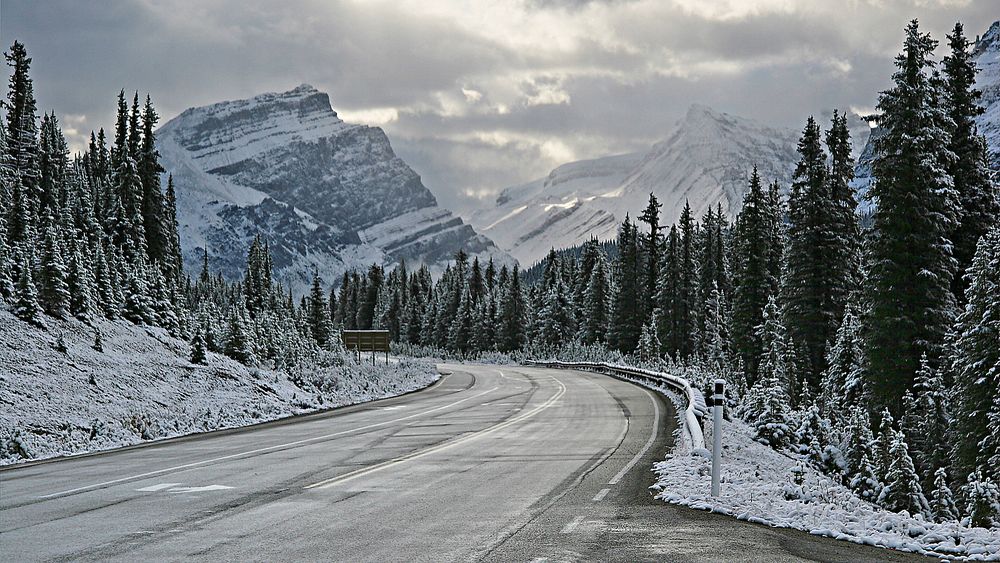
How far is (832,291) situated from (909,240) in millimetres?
12124

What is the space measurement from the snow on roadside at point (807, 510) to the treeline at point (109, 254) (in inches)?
Answer: 828

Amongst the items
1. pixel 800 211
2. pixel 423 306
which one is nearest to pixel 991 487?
pixel 800 211

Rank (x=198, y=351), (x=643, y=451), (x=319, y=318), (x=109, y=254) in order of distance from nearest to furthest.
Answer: (x=643, y=451)
(x=198, y=351)
(x=109, y=254)
(x=319, y=318)

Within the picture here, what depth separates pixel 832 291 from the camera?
137 feet

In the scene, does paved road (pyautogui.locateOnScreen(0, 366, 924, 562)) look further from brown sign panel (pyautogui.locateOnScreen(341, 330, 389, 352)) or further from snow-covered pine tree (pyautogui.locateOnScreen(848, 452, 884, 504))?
brown sign panel (pyautogui.locateOnScreen(341, 330, 389, 352))

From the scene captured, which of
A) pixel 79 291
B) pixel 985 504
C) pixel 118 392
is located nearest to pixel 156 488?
pixel 118 392

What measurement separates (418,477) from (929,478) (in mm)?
18277

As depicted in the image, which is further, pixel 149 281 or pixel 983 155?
pixel 149 281

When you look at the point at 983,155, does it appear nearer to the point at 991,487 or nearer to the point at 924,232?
the point at 924,232

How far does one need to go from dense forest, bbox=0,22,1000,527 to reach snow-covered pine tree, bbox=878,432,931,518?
0.04 meters

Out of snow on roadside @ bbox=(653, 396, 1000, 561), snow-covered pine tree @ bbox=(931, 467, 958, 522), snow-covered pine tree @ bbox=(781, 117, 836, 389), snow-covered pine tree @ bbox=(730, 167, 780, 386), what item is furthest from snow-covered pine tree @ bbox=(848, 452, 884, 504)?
snow-covered pine tree @ bbox=(730, 167, 780, 386)

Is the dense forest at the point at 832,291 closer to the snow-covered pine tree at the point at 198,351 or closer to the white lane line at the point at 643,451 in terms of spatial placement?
the snow-covered pine tree at the point at 198,351

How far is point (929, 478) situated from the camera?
81.2 feet

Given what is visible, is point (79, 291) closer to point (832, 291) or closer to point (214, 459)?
point (214, 459)
